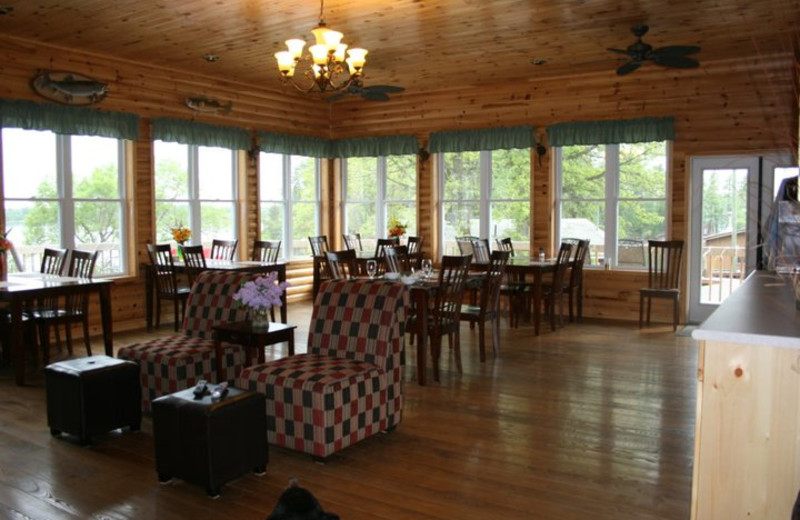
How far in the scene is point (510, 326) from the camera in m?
8.01

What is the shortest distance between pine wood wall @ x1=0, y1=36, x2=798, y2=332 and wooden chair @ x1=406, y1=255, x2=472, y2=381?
355cm

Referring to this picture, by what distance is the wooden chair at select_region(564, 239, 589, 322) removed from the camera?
26.9 feet

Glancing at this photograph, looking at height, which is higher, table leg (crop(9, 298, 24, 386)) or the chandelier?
the chandelier

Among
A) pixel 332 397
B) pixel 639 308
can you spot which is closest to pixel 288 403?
pixel 332 397

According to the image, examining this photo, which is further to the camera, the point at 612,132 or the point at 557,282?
the point at 612,132

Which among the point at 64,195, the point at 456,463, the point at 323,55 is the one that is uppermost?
the point at 323,55

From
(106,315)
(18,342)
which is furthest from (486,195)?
(18,342)

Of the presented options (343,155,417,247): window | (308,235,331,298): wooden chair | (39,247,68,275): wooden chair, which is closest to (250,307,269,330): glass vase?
(39,247,68,275): wooden chair

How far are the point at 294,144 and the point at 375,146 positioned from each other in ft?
3.89

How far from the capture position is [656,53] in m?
5.99

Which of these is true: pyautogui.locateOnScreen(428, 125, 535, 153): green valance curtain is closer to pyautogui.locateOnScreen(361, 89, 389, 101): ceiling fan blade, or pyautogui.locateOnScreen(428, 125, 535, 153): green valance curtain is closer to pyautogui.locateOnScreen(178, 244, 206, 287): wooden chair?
pyautogui.locateOnScreen(361, 89, 389, 101): ceiling fan blade

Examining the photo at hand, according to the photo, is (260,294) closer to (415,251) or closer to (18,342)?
(18,342)

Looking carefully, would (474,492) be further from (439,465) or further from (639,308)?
(639,308)

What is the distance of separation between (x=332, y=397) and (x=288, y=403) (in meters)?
0.26
